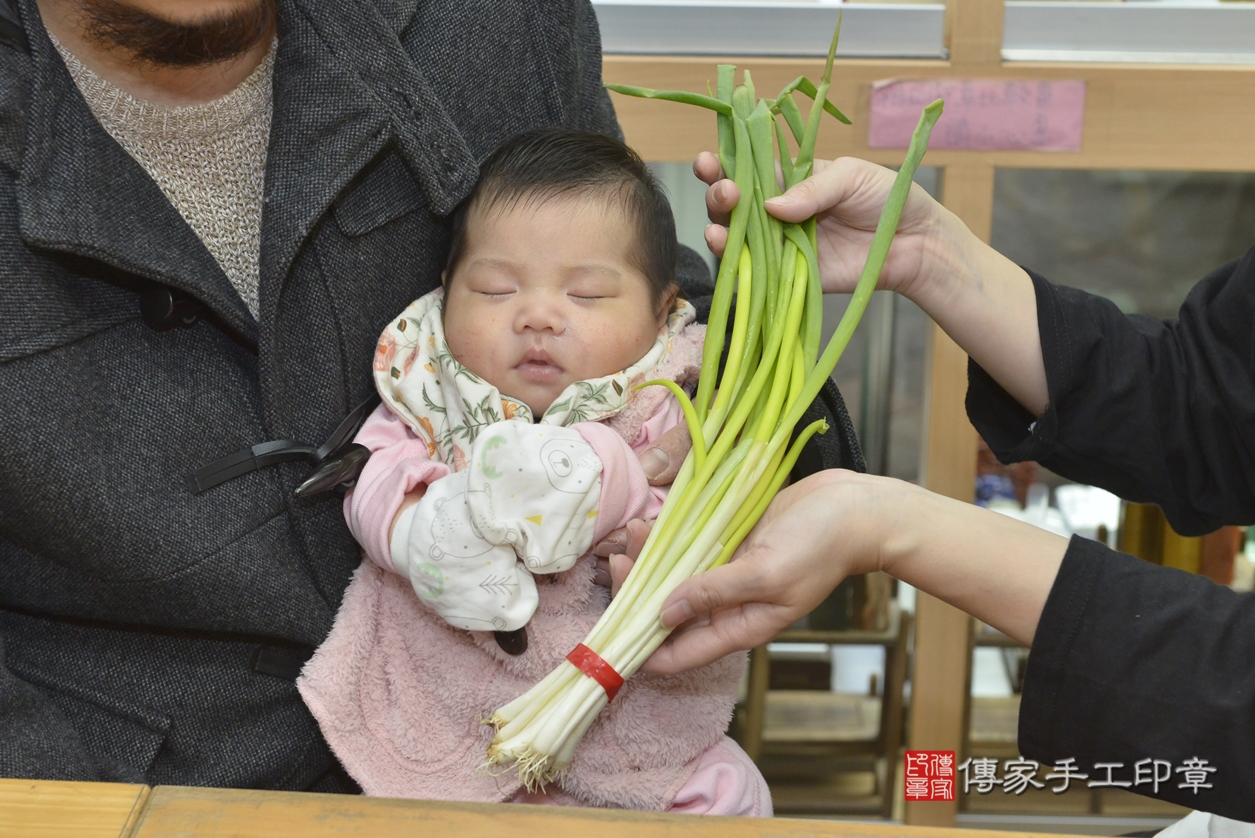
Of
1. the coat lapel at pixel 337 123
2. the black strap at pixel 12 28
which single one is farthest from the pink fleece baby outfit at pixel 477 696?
the black strap at pixel 12 28

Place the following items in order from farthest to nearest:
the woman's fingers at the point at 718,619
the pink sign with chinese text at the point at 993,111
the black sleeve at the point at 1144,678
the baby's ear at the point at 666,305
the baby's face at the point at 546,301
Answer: the pink sign with chinese text at the point at 993,111 < the baby's ear at the point at 666,305 < the baby's face at the point at 546,301 < the woman's fingers at the point at 718,619 < the black sleeve at the point at 1144,678

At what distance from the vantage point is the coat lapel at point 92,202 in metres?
1.08

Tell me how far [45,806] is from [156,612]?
0.40 m

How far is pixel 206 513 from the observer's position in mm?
1160

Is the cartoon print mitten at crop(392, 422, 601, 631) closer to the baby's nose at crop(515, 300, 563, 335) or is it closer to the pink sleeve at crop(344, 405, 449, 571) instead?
the pink sleeve at crop(344, 405, 449, 571)

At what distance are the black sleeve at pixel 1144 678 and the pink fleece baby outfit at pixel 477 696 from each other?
40 cm

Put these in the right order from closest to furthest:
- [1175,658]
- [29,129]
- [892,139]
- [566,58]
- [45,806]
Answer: [45,806] < [1175,658] < [29,129] < [566,58] < [892,139]

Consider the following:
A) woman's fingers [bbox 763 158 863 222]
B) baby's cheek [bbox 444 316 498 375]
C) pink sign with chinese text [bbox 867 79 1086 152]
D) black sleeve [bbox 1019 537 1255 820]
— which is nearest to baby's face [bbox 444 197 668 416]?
baby's cheek [bbox 444 316 498 375]

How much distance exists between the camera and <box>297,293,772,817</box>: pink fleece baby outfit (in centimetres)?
120

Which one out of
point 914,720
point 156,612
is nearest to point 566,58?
point 156,612

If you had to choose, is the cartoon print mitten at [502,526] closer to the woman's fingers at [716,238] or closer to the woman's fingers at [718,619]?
the woman's fingers at [718,619]

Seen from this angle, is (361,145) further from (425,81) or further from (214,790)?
(214,790)

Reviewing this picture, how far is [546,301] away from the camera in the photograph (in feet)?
4.07

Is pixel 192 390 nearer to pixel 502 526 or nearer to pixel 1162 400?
pixel 502 526
